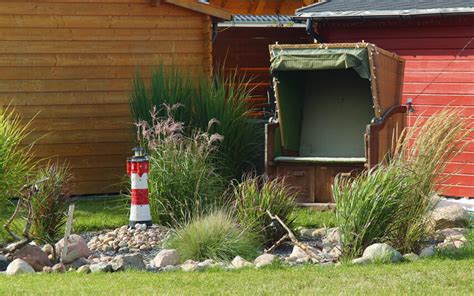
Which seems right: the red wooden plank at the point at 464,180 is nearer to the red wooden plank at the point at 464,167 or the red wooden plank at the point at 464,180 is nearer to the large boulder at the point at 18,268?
the red wooden plank at the point at 464,167

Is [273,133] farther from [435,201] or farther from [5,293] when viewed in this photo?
[5,293]

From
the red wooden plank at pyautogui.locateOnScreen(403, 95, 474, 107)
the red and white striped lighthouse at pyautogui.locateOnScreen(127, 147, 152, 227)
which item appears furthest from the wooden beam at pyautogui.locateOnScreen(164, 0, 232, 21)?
the red and white striped lighthouse at pyautogui.locateOnScreen(127, 147, 152, 227)

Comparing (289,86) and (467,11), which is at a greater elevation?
(467,11)

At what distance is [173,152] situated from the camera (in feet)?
45.6

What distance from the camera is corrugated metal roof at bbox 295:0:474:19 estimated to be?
1705 cm

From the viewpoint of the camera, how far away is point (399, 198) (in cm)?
1140

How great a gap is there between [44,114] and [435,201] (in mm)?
7016

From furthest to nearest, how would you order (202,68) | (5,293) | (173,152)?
1. (202,68)
2. (173,152)
3. (5,293)

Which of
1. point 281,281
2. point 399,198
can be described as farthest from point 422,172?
point 281,281

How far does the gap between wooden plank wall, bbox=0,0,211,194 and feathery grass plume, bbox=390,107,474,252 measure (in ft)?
19.6

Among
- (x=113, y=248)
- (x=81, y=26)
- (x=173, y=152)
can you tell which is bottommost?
(x=113, y=248)

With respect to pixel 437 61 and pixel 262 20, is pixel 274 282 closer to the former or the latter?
pixel 437 61

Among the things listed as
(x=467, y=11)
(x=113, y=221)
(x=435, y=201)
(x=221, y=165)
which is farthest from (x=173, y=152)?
→ (x=467, y=11)

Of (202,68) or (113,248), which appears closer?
(113,248)
